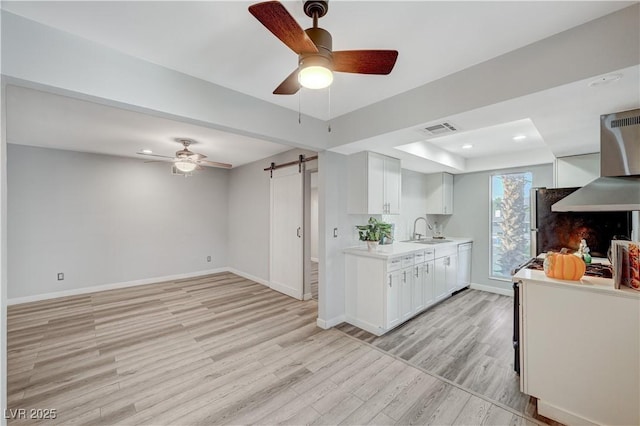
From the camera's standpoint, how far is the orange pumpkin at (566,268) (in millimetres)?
1899

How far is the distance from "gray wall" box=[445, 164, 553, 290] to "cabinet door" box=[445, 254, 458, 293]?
78cm

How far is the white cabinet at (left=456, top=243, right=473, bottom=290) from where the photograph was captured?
4762 millimetres

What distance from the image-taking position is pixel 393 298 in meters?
3.22

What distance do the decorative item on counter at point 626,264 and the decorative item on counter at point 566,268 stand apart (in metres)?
0.19

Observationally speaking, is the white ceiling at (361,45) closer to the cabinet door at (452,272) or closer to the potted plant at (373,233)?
the potted plant at (373,233)

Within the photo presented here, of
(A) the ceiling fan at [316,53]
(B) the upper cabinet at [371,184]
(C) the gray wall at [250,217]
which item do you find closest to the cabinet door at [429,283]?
(B) the upper cabinet at [371,184]

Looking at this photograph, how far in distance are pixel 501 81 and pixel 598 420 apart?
2.45m

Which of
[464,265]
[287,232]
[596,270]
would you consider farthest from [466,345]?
[287,232]

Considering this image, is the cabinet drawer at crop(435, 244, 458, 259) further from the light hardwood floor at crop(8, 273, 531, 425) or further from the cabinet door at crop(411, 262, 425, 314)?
the light hardwood floor at crop(8, 273, 531, 425)

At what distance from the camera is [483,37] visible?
5.81 feet

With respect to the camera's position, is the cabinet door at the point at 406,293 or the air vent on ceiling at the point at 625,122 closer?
the air vent on ceiling at the point at 625,122

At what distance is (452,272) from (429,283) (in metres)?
0.91

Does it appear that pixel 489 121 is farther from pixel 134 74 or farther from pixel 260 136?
pixel 134 74

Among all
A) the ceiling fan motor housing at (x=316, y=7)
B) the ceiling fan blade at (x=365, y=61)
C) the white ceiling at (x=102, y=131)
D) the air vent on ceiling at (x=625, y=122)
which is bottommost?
the air vent on ceiling at (x=625, y=122)
